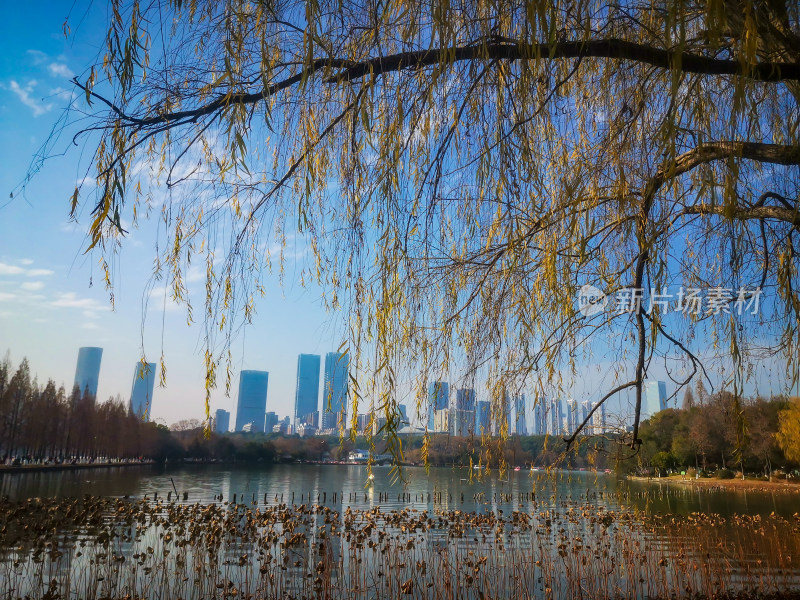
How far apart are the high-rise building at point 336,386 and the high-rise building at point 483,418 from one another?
32.2 inches

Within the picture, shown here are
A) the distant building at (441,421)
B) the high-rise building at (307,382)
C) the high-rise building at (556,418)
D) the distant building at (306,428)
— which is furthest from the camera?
the distant building at (306,428)

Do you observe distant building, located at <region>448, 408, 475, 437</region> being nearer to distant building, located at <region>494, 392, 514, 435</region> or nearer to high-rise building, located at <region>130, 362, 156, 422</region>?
distant building, located at <region>494, 392, 514, 435</region>

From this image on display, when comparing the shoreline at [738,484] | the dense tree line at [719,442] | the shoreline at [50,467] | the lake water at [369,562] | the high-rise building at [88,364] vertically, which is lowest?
the shoreline at [50,467]

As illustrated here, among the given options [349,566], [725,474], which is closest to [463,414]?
[349,566]

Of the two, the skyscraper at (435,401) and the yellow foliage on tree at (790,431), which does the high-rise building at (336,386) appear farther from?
the yellow foliage on tree at (790,431)

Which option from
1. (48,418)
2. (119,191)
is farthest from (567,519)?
(48,418)

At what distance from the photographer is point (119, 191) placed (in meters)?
1.57

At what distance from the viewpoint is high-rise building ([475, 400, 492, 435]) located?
7.82ft

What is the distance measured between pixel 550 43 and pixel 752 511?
18.1 meters

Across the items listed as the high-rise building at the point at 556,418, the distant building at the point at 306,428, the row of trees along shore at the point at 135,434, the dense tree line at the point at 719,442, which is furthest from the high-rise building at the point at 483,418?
the dense tree line at the point at 719,442

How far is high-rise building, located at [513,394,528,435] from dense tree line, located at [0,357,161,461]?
94.0ft

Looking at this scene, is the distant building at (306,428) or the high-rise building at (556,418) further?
the distant building at (306,428)

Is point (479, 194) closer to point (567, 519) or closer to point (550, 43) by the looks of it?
point (550, 43)

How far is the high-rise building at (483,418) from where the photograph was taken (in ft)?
7.82
